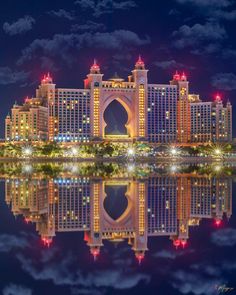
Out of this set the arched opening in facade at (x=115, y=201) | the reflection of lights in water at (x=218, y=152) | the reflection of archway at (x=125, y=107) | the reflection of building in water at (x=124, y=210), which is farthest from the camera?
the reflection of archway at (x=125, y=107)

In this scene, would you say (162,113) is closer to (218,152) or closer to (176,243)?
(218,152)

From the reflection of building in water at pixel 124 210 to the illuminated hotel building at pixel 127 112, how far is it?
314 feet

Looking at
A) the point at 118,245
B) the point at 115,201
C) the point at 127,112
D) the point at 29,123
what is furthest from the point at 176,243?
the point at 127,112

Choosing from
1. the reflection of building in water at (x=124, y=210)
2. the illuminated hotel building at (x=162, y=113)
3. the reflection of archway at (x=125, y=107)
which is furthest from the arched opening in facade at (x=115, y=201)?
the illuminated hotel building at (x=162, y=113)

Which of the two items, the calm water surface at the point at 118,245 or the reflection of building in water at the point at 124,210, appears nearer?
the calm water surface at the point at 118,245

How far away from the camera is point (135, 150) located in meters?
109

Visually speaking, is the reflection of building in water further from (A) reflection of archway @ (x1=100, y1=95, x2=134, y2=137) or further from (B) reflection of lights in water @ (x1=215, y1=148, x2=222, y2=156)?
(A) reflection of archway @ (x1=100, y1=95, x2=134, y2=137)

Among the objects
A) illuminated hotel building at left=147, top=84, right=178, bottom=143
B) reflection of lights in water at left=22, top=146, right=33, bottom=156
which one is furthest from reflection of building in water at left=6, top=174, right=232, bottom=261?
illuminated hotel building at left=147, top=84, right=178, bottom=143

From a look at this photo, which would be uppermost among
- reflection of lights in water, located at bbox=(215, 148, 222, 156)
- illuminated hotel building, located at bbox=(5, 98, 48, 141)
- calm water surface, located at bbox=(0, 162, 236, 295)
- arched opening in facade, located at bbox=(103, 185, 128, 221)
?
illuminated hotel building, located at bbox=(5, 98, 48, 141)

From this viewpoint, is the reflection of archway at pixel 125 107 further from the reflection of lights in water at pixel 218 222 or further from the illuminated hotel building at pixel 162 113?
the reflection of lights in water at pixel 218 222

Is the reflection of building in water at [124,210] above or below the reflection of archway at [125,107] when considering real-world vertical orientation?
below

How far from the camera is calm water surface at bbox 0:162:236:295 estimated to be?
8.84 metres

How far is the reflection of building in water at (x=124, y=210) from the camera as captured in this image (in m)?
12.9

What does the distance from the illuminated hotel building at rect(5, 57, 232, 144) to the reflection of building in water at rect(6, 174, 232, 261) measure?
95.8 meters
